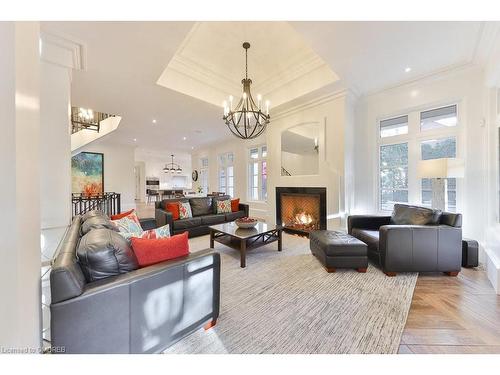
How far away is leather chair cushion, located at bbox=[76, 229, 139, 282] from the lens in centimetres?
132

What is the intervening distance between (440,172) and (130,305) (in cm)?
373

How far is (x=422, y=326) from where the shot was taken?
1.73 meters

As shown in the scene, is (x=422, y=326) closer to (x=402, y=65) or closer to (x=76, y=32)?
(x=402, y=65)

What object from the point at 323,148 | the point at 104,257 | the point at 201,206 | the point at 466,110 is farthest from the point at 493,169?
the point at 201,206

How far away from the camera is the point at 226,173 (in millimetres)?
8852

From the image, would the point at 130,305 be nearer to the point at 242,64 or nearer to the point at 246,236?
the point at 246,236

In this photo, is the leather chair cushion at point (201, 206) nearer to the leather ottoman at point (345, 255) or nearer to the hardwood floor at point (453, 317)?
the leather ottoman at point (345, 255)

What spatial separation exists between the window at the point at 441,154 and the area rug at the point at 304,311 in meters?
1.63

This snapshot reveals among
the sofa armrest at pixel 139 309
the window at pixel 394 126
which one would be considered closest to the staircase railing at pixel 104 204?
the sofa armrest at pixel 139 309

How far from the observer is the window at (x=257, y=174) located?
23.4 feet

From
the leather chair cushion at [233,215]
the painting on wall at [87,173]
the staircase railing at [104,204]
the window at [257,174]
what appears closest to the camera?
the leather chair cushion at [233,215]

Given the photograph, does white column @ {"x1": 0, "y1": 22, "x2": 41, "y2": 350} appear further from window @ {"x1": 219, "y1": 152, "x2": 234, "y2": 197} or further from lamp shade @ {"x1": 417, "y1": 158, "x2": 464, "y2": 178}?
window @ {"x1": 219, "y1": 152, "x2": 234, "y2": 197}
